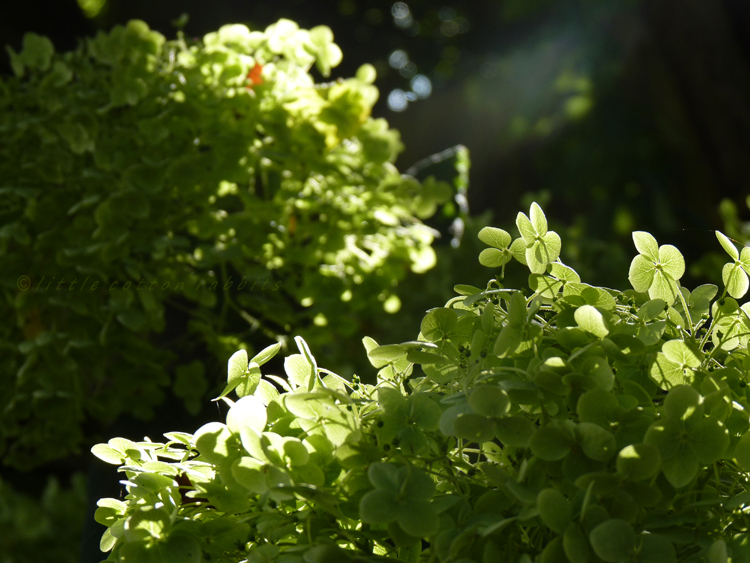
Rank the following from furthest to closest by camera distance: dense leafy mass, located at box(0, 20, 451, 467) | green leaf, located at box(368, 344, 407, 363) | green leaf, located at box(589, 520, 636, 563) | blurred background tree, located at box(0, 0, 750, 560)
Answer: blurred background tree, located at box(0, 0, 750, 560) → dense leafy mass, located at box(0, 20, 451, 467) → green leaf, located at box(368, 344, 407, 363) → green leaf, located at box(589, 520, 636, 563)

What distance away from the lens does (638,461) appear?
33cm

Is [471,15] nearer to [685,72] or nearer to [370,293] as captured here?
[685,72]

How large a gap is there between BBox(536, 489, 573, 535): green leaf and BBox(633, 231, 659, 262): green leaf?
0.19 meters

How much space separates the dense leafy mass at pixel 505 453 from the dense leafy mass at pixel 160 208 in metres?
0.42

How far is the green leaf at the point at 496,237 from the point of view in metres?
0.46

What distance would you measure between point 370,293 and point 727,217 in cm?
85

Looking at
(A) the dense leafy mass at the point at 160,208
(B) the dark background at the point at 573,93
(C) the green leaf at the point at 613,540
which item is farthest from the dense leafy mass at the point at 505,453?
(B) the dark background at the point at 573,93

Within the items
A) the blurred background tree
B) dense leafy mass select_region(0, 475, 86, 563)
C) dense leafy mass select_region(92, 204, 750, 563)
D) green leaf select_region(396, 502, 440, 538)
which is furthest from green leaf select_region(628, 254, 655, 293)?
dense leafy mass select_region(0, 475, 86, 563)

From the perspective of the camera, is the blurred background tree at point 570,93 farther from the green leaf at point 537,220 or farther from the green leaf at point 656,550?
the green leaf at point 656,550

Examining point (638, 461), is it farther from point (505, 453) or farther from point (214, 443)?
point (214, 443)

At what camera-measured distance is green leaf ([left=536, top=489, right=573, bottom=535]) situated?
1.08ft

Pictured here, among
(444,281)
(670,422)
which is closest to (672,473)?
(670,422)

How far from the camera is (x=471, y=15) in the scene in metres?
2.65

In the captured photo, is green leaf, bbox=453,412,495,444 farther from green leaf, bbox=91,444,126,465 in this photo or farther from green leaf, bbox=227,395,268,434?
green leaf, bbox=91,444,126,465
